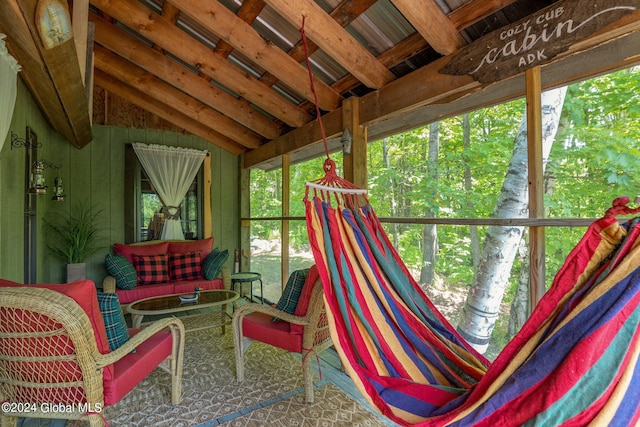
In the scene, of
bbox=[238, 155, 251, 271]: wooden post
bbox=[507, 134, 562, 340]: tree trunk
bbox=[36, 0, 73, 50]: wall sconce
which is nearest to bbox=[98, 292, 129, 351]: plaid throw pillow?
bbox=[36, 0, 73, 50]: wall sconce

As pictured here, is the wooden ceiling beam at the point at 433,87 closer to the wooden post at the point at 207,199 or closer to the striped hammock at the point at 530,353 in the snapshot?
the striped hammock at the point at 530,353

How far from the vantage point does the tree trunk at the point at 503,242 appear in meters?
2.67

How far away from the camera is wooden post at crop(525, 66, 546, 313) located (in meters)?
1.70

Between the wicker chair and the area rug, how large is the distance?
576 millimetres

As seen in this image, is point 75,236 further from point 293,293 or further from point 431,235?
point 431,235

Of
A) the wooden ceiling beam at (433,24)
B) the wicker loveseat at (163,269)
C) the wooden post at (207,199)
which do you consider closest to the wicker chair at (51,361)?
the wicker loveseat at (163,269)

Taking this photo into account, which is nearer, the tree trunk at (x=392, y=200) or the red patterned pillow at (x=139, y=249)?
the red patterned pillow at (x=139, y=249)

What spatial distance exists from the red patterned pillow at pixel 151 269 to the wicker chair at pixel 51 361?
2383 mm

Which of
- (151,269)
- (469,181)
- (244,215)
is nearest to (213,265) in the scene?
(151,269)

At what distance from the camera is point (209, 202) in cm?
509

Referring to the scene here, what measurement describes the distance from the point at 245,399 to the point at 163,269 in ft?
7.72

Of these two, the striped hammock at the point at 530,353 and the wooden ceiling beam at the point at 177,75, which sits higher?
the wooden ceiling beam at the point at 177,75

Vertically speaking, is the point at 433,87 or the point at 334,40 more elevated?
the point at 334,40

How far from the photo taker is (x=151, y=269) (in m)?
3.82
